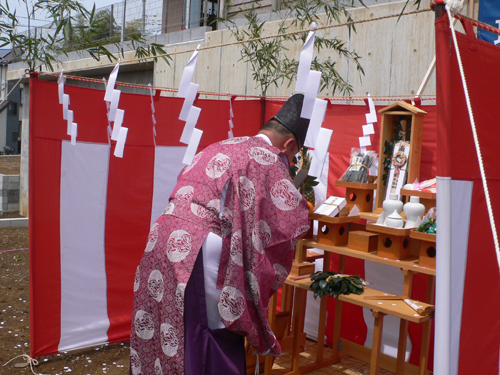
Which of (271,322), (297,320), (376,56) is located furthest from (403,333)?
(376,56)

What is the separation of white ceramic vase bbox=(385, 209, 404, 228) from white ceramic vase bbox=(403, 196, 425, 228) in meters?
0.04

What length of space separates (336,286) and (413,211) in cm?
56

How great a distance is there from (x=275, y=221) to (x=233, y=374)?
0.61 meters

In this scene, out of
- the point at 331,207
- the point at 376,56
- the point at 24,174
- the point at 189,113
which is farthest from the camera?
the point at 24,174

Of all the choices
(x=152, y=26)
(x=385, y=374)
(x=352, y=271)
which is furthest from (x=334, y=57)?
(x=152, y=26)

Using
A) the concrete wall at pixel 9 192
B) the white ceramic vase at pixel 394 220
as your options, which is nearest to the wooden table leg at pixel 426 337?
the white ceramic vase at pixel 394 220

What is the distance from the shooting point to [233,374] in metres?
1.92

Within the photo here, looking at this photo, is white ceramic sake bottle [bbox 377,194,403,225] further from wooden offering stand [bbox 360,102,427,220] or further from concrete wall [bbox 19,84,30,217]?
concrete wall [bbox 19,84,30,217]

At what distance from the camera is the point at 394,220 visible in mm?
2611

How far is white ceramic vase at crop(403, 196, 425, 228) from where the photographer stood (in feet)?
8.50

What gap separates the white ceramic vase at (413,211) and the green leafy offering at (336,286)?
0.42 m

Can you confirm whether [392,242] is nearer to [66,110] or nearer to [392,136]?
[392,136]

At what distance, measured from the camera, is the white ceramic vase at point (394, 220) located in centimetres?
260

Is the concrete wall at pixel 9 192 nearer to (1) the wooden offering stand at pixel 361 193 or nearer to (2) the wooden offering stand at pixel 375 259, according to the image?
(2) the wooden offering stand at pixel 375 259
